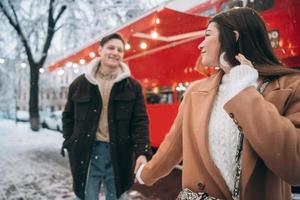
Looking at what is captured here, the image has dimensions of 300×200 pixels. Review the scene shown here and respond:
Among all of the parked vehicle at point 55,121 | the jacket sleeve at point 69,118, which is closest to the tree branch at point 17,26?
the parked vehicle at point 55,121

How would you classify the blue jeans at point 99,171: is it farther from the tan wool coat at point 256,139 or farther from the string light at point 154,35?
the string light at point 154,35

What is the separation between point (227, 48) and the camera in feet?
5.99

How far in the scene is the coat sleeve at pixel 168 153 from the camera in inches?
83.2

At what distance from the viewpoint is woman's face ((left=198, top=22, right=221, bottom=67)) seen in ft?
6.13

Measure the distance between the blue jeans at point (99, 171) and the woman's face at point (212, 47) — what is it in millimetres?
1708

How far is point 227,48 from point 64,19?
17.8m

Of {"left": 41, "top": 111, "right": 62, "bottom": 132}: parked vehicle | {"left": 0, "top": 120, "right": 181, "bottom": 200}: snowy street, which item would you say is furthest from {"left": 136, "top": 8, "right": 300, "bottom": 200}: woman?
{"left": 41, "top": 111, "right": 62, "bottom": 132}: parked vehicle

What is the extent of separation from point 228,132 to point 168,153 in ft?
1.68

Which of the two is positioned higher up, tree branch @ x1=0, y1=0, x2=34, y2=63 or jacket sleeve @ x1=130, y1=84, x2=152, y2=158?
tree branch @ x1=0, y1=0, x2=34, y2=63

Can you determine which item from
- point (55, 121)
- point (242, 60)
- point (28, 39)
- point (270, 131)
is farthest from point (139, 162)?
point (55, 121)

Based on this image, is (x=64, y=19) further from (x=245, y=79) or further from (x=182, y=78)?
(x=245, y=79)

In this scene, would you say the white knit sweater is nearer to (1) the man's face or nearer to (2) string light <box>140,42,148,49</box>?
(1) the man's face

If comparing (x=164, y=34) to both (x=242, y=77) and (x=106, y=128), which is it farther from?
(x=242, y=77)

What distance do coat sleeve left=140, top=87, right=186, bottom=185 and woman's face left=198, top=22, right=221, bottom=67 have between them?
0.31 m
